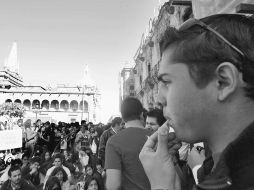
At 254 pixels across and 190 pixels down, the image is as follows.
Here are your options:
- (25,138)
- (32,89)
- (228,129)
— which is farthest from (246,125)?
(32,89)

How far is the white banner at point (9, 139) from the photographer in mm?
8125

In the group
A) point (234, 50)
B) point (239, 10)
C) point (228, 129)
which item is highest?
point (239, 10)

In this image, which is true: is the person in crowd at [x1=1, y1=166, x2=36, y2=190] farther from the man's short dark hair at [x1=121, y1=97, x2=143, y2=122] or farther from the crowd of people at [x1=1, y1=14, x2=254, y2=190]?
the crowd of people at [x1=1, y1=14, x2=254, y2=190]

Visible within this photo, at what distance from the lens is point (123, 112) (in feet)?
9.99

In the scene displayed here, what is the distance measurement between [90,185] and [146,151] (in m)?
4.52

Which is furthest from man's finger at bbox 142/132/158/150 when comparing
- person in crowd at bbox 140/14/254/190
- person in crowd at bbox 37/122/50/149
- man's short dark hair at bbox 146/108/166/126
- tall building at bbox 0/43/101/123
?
tall building at bbox 0/43/101/123

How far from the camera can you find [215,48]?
28.5 inches

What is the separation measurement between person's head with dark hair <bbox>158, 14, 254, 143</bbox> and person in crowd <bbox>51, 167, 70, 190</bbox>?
5800 mm

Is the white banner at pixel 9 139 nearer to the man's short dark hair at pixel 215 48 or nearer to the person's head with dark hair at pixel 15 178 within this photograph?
the person's head with dark hair at pixel 15 178

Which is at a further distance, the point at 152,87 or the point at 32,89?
the point at 32,89

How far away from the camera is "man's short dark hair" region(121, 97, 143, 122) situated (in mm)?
2980

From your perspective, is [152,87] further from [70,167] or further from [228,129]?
[228,129]

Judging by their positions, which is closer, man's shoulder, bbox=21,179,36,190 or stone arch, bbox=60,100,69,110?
man's shoulder, bbox=21,179,36,190

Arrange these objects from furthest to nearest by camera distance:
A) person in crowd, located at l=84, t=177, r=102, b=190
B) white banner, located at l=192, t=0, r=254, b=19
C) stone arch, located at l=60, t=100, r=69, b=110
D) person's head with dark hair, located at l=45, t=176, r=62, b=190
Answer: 1. stone arch, located at l=60, t=100, r=69, b=110
2. person's head with dark hair, located at l=45, t=176, r=62, b=190
3. person in crowd, located at l=84, t=177, r=102, b=190
4. white banner, located at l=192, t=0, r=254, b=19
